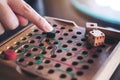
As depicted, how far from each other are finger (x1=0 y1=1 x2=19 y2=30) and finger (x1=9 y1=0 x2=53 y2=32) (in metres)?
0.02

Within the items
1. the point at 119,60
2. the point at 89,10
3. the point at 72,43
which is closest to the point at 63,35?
the point at 72,43

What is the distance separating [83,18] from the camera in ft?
2.81

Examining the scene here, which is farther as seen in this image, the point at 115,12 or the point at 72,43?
the point at 115,12

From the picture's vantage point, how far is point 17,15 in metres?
0.57

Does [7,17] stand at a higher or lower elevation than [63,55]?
higher

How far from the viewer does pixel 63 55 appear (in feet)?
1.64

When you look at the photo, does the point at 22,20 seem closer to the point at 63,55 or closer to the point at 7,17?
the point at 7,17

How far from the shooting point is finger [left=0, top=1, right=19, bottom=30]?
0.54m

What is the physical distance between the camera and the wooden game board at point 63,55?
0.45 meters

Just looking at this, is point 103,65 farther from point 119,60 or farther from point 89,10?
point 89,10

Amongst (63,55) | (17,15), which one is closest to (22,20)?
(17,15)

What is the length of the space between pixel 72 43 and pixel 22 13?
151mm

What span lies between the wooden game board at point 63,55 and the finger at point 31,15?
1.3 inches

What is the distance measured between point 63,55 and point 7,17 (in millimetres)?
176
